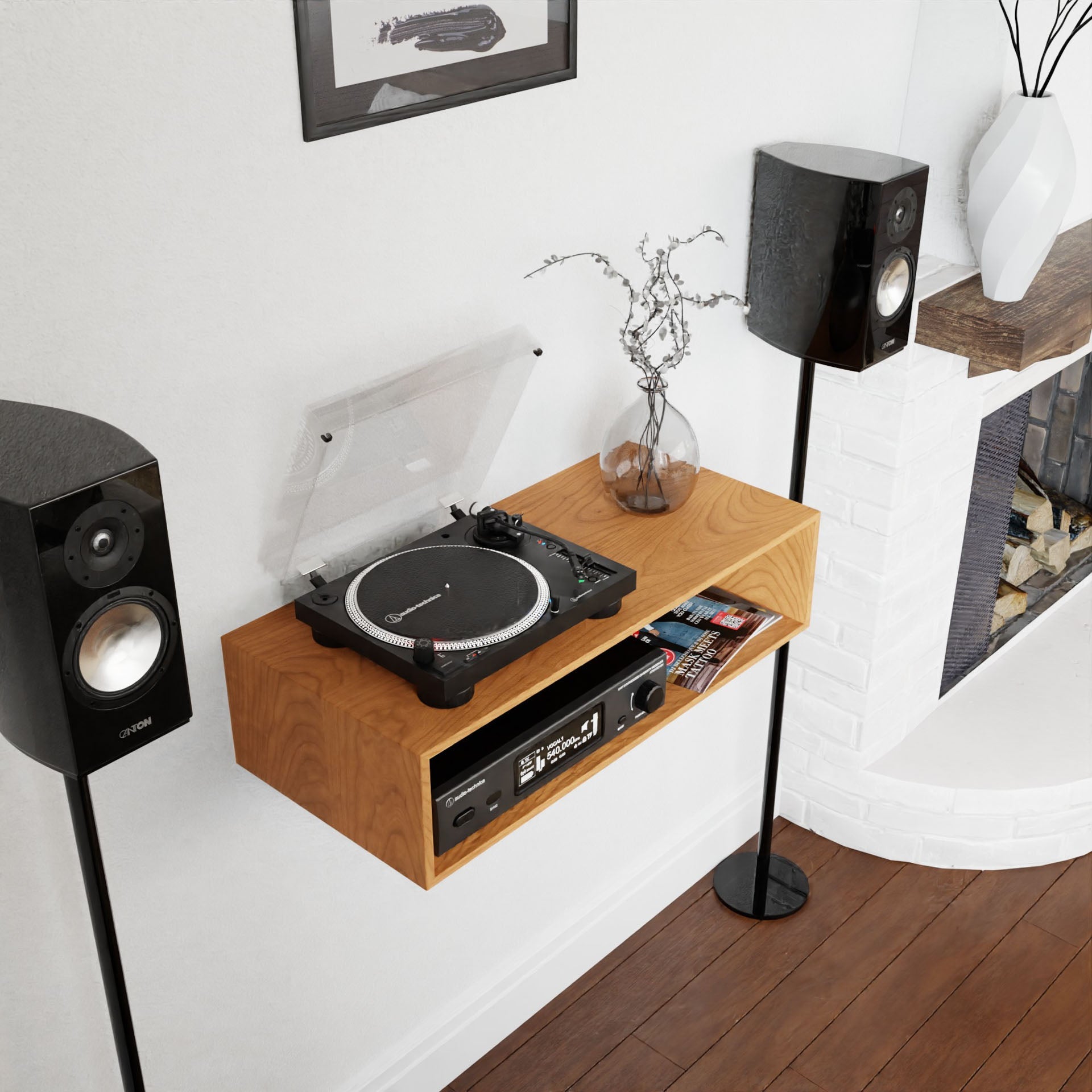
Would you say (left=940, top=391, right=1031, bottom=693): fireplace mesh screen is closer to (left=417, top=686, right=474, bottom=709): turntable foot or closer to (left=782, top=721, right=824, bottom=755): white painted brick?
(left=782, top=721, right=824, bottom=755): white painted brick

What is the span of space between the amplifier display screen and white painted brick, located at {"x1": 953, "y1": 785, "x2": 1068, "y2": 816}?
1.30m

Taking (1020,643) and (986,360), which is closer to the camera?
(986,360)

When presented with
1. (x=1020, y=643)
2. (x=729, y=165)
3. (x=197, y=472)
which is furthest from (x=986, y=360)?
(x=197, y=472)

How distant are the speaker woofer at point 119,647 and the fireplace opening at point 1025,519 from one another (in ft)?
7.00

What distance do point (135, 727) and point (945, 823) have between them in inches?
82.5

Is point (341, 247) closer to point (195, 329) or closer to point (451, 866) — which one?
point (195, 329)

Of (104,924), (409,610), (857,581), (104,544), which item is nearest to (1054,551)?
(857,581)

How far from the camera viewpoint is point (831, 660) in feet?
8.95

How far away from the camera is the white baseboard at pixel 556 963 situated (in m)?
2.22

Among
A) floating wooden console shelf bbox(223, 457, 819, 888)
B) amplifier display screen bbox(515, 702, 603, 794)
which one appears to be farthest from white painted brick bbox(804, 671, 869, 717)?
amplifier display screen bbox(515, 702, 603, 794)

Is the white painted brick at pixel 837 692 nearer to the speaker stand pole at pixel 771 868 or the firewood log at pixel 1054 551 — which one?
the speaker stand pole at pixel 771 868

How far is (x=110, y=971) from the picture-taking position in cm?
137

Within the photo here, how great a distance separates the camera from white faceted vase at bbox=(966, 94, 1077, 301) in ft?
7.14

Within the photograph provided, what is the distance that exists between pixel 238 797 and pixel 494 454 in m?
0.60
